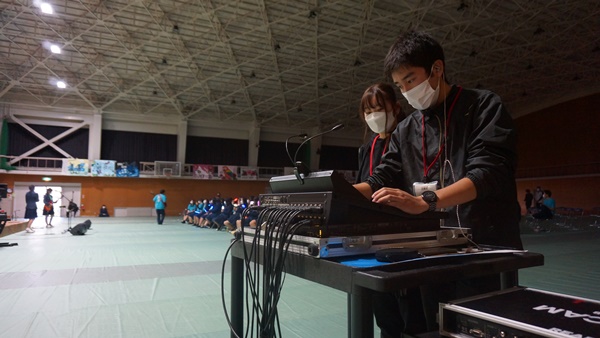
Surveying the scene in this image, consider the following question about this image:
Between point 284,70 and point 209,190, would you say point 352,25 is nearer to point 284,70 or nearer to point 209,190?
point 284,70

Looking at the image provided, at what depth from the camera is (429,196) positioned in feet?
3.99

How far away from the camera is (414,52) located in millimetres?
1377

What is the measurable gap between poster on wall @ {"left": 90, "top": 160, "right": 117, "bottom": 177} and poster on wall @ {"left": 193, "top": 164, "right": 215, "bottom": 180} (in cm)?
505

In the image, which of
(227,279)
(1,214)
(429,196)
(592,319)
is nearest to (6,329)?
(227,279)

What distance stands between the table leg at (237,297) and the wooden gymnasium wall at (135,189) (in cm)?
2241

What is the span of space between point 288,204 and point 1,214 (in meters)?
9.71

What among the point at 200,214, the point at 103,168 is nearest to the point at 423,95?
the point at 200,214

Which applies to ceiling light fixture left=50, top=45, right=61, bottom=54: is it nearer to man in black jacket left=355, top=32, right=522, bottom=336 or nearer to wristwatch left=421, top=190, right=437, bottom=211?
man in black jacket left=355, top=32, right=522, bottom=336

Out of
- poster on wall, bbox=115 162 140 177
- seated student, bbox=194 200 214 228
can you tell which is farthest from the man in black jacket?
poster on wall, bbox=115 162 140 177

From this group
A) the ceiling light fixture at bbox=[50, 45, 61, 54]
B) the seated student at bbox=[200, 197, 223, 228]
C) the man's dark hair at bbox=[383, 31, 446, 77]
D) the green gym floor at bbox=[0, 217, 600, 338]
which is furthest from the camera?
the ceiling light fixture at bbox=[50, 45, 61, 54]

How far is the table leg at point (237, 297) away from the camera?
5.39 feet

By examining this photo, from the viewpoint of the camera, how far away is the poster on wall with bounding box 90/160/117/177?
868 inches

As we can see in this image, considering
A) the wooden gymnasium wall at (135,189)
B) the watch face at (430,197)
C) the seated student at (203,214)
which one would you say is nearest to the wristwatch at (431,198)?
the watch face at (430,197)

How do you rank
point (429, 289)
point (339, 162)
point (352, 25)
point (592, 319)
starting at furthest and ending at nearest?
1. point (339, 162)
2. point (352, 25)
3. point (429, 289)
4. point (592, 319)
